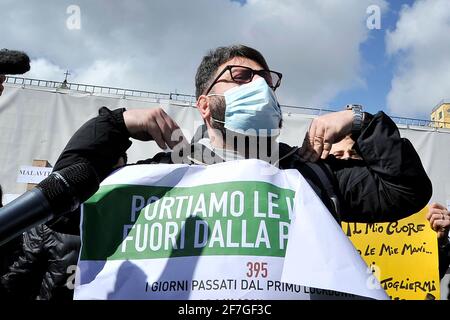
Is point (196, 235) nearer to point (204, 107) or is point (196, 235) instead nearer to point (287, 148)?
point (287, 148)

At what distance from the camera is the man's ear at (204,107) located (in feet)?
4.55

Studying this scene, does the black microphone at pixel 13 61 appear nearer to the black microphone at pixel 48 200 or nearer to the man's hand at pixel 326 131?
the black microphone at pixel 48 200

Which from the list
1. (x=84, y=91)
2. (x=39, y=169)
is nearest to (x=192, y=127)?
(x=84, y=91)

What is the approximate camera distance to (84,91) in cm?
487

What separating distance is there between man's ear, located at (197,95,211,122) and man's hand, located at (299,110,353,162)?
1.19 feet

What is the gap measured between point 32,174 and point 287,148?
11.4 feet

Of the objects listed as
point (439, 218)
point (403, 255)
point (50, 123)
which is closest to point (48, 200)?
point (439, 218)

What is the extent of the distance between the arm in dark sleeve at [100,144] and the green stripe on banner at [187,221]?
90 mm

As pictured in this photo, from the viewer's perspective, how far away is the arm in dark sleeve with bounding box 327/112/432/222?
3.81 ft

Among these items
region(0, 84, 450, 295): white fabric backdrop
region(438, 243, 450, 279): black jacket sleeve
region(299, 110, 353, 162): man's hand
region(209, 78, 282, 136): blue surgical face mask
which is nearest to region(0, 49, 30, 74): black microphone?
region(209, 78, 282, 136): blue surgical face mask

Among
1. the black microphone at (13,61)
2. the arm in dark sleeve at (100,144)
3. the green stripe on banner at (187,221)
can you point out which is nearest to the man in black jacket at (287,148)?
the arm in dark sleeve at (100,144)

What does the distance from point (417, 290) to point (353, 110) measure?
1.33 metres

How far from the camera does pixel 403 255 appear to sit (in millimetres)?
2234

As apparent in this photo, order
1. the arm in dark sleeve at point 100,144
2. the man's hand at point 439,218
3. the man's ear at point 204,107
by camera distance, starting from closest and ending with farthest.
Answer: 1. the arm in dark sleeve at point 100,144
2. the man's ear at point 204,107
3. the man's hand at point 439,218
